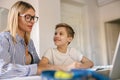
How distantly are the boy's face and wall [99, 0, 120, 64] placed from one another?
189 cm

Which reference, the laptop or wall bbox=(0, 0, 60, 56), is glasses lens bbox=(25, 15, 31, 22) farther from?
wall bbox=(0, 0, 60, 56)

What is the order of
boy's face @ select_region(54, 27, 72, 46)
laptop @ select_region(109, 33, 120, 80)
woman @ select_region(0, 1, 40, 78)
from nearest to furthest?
laptop @ select_region(109, 33, 120, 80) < woman @ select_region(0, 1, 40, 78) < boy's face @ select_region(54, 27, 72, 46)

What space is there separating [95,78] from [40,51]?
2.00 metres

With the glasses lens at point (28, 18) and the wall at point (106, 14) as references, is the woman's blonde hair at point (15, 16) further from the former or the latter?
the wall at point (106, 14)

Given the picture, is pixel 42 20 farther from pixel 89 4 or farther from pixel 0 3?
pixel 89 4

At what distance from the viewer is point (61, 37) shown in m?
1.43

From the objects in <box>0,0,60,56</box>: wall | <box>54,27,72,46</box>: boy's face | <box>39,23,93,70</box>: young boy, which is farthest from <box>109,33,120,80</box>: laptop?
<box>0,0,60,56</box>: wall

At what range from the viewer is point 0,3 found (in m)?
2.88

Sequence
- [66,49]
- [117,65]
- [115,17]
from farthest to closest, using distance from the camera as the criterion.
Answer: [115,17] → [66,49] → [117,65]

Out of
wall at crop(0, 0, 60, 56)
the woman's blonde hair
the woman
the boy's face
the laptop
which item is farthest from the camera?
wall at crop(0, 0, 60, 56)

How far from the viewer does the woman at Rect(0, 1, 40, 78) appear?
0.80 meters

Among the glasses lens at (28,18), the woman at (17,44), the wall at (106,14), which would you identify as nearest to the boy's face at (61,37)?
the woman at (17,44)

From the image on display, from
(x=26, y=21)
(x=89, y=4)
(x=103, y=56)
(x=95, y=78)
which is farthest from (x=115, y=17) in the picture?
(x=95, y=78)

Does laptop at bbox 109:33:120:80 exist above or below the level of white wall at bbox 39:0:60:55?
below
